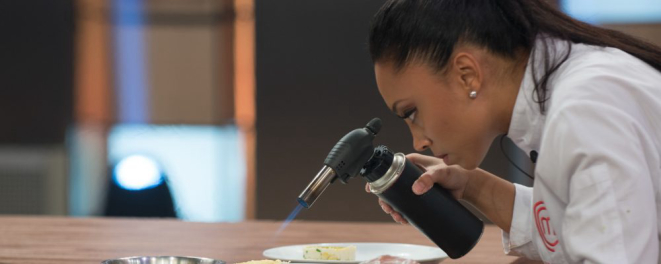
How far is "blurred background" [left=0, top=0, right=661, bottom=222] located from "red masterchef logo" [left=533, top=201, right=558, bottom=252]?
112 inches

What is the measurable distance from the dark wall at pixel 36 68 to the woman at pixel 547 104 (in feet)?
10.2

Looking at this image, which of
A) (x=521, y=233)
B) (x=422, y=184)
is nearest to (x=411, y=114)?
(x=422, y=184)

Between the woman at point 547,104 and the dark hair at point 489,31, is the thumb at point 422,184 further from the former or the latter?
the dark hair at point 489,31

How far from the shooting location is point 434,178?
1.31 metres

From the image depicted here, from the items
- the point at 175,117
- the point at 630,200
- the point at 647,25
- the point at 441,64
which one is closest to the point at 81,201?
the point at 175,117

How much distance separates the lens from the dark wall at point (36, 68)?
4113 mm

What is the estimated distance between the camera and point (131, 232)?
180 cm

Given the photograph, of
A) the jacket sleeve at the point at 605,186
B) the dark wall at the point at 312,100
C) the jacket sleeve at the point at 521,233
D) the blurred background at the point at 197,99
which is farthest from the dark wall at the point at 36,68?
the jacket sleeve at the point at 605,186

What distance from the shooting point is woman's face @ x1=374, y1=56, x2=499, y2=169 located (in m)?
1.19

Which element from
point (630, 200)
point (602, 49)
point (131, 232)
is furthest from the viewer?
point (131, 232)

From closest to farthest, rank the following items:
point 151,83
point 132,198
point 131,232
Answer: point 131,232 → point 132,198 → point 151,83

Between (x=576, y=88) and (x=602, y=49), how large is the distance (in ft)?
0.52

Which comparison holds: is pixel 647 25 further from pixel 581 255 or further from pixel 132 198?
pixel 581 255

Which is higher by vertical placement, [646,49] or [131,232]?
[646,49]
